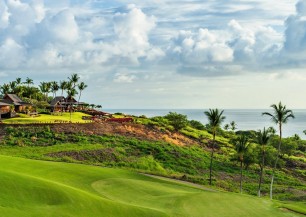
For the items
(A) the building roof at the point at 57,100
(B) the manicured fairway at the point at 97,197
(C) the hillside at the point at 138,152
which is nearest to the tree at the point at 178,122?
(C) the hillside at the point at 138,152

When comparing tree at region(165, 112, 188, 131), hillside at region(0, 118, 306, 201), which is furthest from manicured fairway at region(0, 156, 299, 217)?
tree at region(165, 112, 188, 131)

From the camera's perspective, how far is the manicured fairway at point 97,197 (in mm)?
20219

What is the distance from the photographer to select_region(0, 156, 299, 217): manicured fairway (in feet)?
66.3

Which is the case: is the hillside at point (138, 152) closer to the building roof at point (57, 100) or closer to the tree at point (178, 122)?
the tree at point (178, 122)

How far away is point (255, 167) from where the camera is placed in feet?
233

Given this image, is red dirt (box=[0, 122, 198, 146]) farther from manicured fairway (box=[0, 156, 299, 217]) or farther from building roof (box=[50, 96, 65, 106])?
building roof (box=[50, 96, 65, 106])

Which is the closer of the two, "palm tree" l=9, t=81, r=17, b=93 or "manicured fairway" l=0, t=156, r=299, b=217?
"manicured fairway" l=0, t=156, r=299, b=217

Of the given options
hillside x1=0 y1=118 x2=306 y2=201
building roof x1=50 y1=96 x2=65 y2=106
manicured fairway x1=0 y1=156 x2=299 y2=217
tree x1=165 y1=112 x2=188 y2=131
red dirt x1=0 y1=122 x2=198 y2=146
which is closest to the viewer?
manicured fairway x1=0 y1=156 x2=299 y2=217

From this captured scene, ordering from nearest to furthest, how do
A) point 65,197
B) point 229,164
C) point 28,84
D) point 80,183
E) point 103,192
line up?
point 65,197 → point 103,192 → point 80,183 → point 229,164 → point 28,84

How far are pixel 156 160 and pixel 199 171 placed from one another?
6783 mm

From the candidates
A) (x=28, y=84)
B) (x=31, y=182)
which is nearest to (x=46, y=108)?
(x=28, y=84)

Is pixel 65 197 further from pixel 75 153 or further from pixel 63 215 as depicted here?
pixel 75 153

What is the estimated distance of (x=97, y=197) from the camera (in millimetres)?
23828

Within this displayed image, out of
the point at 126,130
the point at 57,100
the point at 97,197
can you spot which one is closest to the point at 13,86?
the point at 57,100
